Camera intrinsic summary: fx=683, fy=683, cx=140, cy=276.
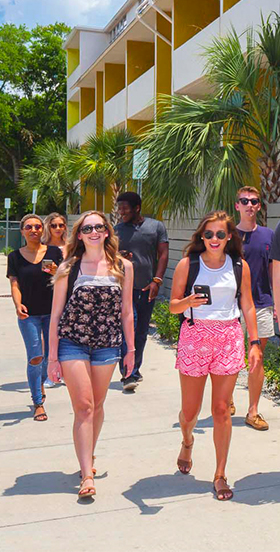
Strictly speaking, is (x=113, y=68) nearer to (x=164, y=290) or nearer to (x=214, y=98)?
(x=164, y=290)

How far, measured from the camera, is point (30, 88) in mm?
44375

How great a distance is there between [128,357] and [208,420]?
1.44 metres

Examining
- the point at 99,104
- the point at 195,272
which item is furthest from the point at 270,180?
the point at 99,104

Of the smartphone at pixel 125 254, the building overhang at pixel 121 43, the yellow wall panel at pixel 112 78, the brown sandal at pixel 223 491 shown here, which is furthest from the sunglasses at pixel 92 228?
the yellow wall panel at pixel 112 78

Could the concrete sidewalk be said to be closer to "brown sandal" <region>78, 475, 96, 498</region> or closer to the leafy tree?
"brown sandal" <region>78, 475, 96, 498</region>

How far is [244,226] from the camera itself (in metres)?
5.19

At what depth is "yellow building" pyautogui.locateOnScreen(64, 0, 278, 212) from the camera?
13219mm

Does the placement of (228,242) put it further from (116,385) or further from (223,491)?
(116,385)

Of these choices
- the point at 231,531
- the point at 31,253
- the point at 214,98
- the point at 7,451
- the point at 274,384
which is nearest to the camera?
the point at 231,531

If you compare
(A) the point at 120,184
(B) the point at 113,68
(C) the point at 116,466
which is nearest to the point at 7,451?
(C) the point at 116,466

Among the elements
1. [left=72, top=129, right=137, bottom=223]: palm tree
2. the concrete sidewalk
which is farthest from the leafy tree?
the concrete sidewalk

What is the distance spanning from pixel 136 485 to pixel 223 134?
5281 mm

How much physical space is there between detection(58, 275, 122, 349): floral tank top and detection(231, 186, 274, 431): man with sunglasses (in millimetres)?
1486

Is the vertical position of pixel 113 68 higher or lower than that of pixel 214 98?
higher
